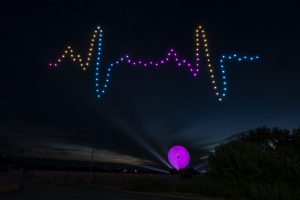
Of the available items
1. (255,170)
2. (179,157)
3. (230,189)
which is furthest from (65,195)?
(179,157)

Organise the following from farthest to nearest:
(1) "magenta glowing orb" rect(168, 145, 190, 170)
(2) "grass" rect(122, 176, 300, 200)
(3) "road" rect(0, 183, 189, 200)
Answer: (1) "magenta glowing orb" rect(168, 145, 190, 170) → (2) "grass" rect(122, 176, 300, 200) → (3) "road" rect(0, 183, 189, 200)

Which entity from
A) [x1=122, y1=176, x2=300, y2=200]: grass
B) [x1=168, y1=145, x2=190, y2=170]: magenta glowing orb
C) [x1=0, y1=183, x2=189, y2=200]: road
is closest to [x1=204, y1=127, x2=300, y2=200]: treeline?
[x1=122, y1=176, x2=300, y2=200]: grass

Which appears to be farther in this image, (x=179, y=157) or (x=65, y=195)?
(x=179, y=157)

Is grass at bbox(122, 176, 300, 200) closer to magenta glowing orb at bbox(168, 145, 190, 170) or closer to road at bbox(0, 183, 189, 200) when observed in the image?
road at bbox(0, 183, 189, 200)

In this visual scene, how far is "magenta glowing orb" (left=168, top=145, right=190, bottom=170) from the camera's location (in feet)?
144

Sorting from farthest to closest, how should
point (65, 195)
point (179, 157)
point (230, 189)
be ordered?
point (179, 157) → point (230, 189) → point (65, 195)

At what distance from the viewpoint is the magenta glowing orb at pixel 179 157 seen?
4391cm

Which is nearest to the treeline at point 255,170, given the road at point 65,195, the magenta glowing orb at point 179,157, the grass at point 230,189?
the grass at point 230,189

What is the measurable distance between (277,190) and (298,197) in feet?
3.41

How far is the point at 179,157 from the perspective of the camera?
1734 inches

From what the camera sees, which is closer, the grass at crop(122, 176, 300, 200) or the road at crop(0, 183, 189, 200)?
the road at crop(0, 183, 189, 200)

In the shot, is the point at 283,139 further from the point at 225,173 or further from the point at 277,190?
the point at 277,190

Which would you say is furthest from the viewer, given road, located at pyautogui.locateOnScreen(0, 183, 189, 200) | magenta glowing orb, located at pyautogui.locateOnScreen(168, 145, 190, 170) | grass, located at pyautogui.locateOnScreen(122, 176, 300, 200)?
magenta glowing orb, located at pyautogui.locateOnScreen(168, 145, 190, 170)

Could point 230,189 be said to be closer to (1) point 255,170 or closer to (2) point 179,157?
(1) point 255,170
